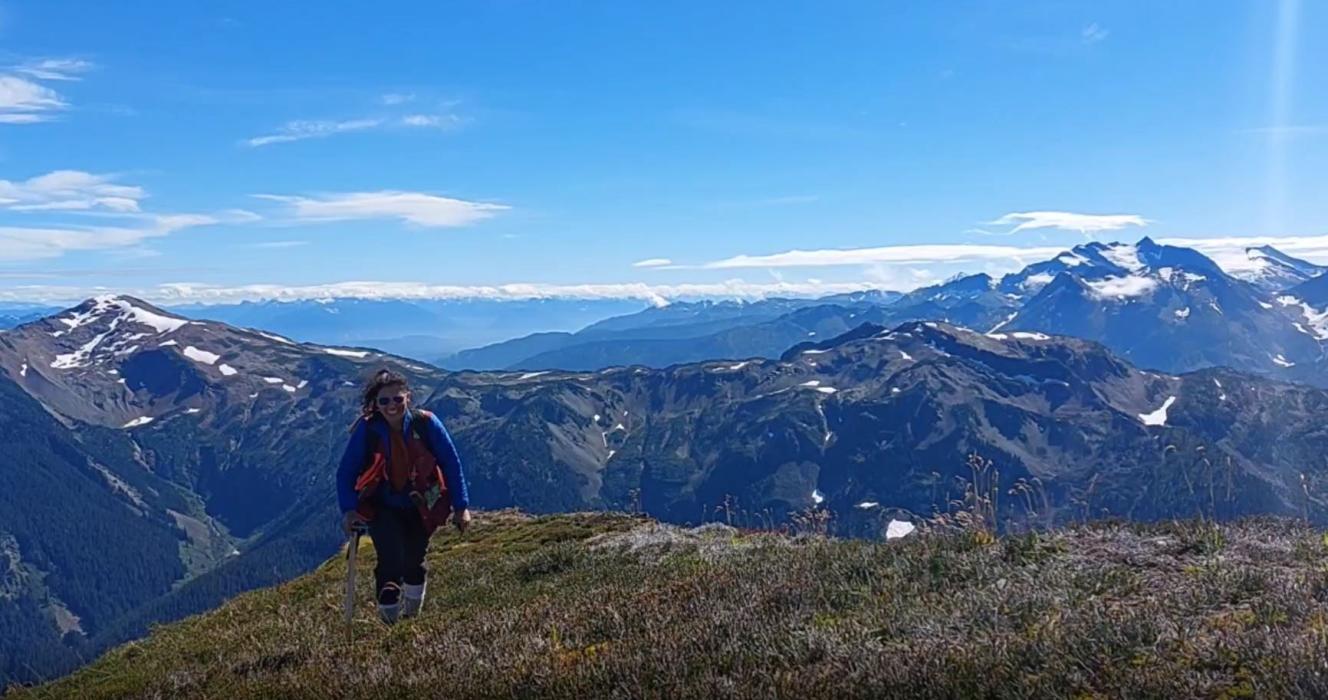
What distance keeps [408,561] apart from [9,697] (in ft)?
16.9

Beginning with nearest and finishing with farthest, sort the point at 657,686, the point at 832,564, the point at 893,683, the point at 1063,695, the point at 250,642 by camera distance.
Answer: the point at 1063,695, the point at 893,683, the point at 657,686, the point at 832,564, the point at 250,642

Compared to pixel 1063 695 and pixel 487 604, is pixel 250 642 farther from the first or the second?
pixel 1063 695

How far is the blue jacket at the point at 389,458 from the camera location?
11.4 meters

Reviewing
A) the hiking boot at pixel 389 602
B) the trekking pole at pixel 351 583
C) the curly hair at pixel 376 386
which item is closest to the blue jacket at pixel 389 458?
the curly hair at pixel 376 386

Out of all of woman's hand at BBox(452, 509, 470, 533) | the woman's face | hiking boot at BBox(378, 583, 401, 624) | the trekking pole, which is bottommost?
hiking boot at BBox(378, 583, 401, 624)

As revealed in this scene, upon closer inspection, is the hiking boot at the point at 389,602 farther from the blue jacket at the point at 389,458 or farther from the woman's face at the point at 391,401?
the woman's face at the point at 391,401

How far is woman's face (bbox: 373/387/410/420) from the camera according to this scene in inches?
447

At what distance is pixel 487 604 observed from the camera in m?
11.9

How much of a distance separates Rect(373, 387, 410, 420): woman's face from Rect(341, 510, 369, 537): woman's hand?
120 cm

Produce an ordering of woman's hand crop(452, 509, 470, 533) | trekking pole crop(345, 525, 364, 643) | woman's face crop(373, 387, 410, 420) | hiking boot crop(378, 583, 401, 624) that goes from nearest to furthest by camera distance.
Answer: trekking pole crop(345, 525, 364, 643) < woman's face crop(373, 387, 410, 420) < woman's hand crop(452, 509, 470, 533) < hiking boot crop(378, 583, 401, 624)

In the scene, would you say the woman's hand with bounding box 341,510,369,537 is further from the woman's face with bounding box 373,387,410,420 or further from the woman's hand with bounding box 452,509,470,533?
the woman's face with bounding box 373,387,410,420

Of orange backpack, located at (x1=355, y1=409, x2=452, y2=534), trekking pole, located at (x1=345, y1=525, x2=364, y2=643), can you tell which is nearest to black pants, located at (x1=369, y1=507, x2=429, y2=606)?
orange backpack, located at (x1=355, y1=409, x2=452, y2=534)

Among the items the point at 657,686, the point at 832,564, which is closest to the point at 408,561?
the point at 832,564

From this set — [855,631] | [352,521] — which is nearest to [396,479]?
[352,521]
